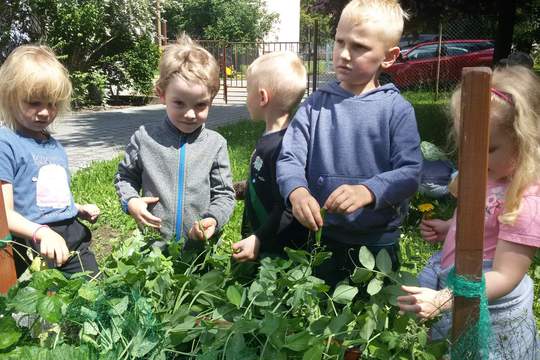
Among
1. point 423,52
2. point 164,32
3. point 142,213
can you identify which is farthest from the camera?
point 164,32

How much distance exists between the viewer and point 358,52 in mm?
1791

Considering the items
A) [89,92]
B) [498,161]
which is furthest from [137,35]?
[498,161]

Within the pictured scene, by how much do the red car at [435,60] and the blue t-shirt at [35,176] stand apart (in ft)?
44.9

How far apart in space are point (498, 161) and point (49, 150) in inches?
63.6

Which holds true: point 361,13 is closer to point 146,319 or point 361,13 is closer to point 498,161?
point 498,161

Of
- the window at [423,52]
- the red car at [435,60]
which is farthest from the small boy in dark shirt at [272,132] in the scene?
the window at [423,52]

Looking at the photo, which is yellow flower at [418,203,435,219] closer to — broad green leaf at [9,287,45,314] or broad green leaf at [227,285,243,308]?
broad green leaf at [227,285,243,308]

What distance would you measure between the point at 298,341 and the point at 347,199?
1.56ft

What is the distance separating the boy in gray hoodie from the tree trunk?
5557 mm

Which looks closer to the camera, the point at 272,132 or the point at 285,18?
the point at 272,132

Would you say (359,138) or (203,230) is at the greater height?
(359,138)

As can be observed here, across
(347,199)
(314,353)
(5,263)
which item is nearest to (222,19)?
(5,263)

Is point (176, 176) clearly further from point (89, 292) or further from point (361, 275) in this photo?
point (361, 275)

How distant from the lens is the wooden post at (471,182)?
3.52ft
